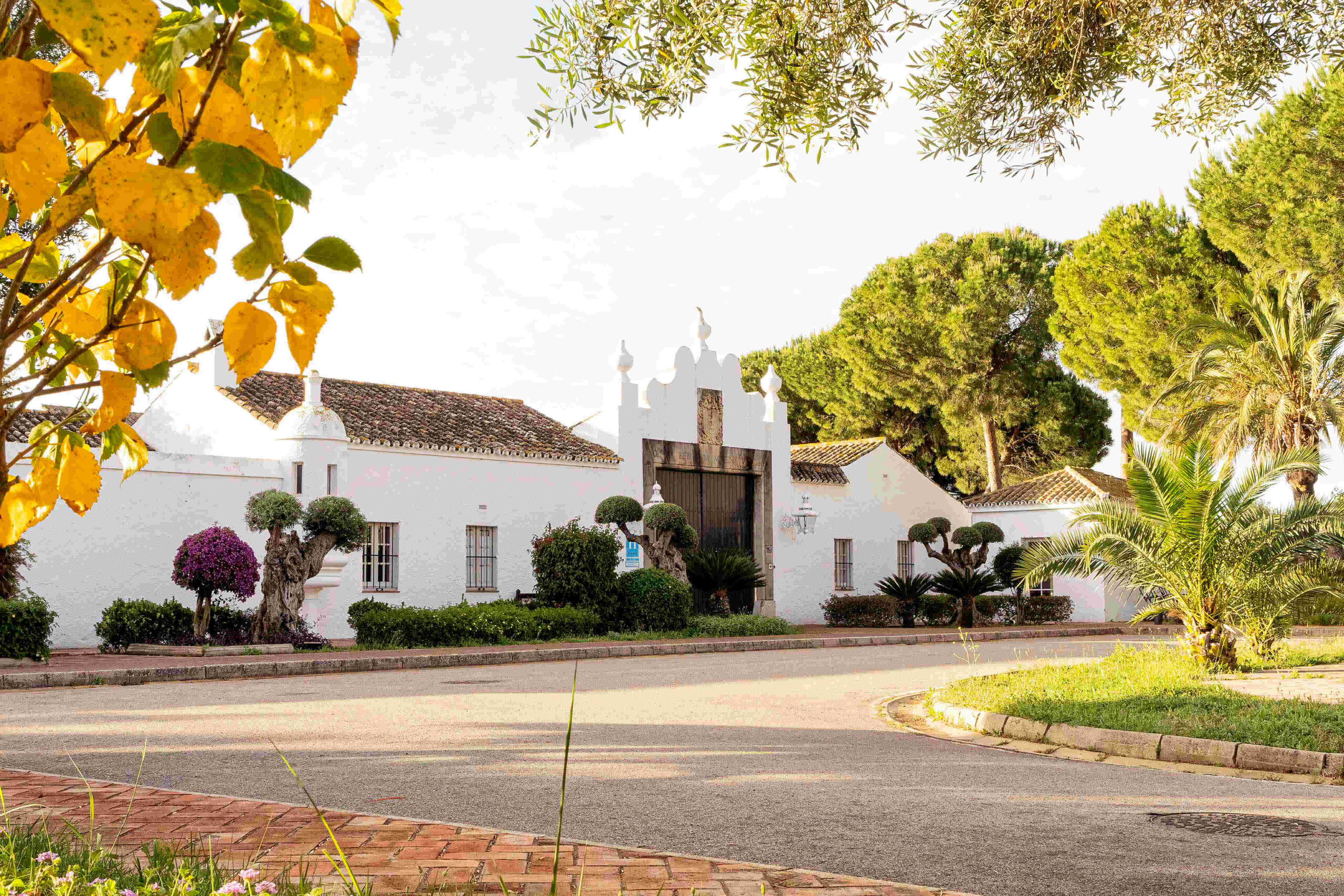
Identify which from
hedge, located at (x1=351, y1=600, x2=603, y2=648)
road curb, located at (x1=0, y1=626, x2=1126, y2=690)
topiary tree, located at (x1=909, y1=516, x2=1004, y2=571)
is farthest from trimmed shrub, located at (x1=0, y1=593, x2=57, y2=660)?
topiary tree, located at (x1=909, y1=516, x2=1004, y2=571)

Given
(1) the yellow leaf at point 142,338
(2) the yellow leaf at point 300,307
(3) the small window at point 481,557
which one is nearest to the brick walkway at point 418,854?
(1) the yellow leaf at point 142,338

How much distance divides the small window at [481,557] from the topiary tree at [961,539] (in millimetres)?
11527

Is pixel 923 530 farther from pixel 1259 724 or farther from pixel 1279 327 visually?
pixel 1259 724

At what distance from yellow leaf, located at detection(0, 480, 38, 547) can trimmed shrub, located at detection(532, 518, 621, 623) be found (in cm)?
2215

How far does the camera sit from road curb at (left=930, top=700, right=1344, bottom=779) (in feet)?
28.0

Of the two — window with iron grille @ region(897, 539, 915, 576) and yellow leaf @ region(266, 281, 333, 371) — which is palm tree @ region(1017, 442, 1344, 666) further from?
window with iron grille @ region(897, 539, 915, 576)

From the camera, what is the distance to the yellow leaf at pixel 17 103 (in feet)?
4.55

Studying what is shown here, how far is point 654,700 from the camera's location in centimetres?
1277

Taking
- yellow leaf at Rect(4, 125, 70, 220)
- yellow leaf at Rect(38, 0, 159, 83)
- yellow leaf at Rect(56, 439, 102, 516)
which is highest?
yellow leaf at Rect(38, 0, 159, 83)

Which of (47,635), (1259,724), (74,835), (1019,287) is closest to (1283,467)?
(1259,724)

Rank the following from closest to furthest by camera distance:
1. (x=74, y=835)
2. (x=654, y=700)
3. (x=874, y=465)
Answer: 1. (x=74, y=835)
2. (x=654, y=700)
3. (x=874, y=465)

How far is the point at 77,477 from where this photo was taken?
208 cm

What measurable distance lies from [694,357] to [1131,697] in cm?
2076

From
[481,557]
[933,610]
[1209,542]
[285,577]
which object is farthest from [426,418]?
[1209,542]
